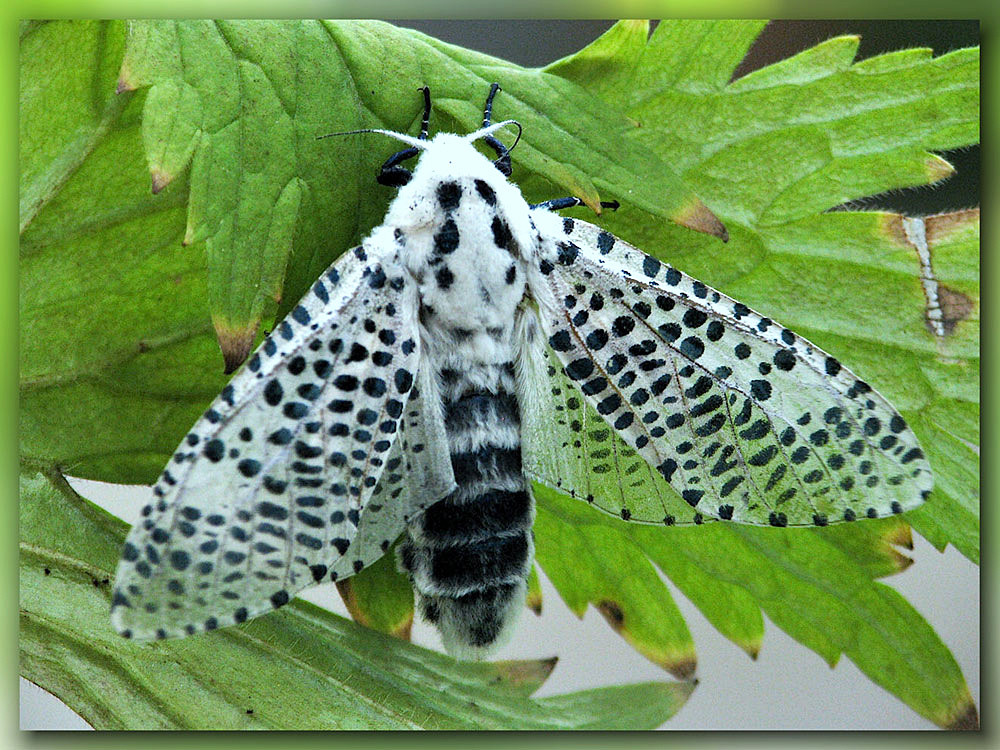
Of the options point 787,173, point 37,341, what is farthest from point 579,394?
point 37,341

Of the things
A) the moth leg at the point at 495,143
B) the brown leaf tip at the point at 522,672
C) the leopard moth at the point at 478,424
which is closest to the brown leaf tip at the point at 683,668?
the brown leaf tip at the point at 522,672

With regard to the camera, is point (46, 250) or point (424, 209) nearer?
point (424, 209)

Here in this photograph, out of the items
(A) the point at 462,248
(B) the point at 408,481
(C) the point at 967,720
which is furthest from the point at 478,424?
(C) the point at 967,720

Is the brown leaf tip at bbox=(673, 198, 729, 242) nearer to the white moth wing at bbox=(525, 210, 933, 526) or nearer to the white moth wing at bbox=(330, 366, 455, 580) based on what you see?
the white moth wing at bbox=(525, 210, 933, 526)

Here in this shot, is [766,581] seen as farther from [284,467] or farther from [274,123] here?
[274,123]

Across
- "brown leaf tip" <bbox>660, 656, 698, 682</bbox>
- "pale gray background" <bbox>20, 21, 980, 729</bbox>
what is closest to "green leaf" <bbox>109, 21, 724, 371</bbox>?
"pale gray background" <bbox>20, 21, 980, 729</bbox>

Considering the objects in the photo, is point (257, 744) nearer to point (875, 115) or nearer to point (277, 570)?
point (277, 570)
